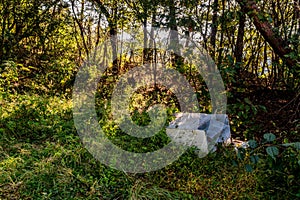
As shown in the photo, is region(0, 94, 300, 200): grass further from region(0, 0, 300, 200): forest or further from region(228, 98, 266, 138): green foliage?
region(228, 98, 266, 138): green foliage

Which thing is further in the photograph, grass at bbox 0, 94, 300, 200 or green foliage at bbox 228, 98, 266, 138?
green foliage at bbox 228, 98, 266, 138

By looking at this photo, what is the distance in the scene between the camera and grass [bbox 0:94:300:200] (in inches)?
74.4

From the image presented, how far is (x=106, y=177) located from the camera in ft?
6.72

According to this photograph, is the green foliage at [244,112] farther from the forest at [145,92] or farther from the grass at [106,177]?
the grass at [106,177]

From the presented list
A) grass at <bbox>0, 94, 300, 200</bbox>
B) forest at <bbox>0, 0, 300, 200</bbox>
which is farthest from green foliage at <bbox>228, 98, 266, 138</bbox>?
grass at <bbox>0, 94, 300, 200</bbox>

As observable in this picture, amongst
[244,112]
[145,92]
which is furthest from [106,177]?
[145,92]

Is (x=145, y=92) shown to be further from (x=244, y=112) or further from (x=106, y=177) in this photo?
(x=106, y=177)

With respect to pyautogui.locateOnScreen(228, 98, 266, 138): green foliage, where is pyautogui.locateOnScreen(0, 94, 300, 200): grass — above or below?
below

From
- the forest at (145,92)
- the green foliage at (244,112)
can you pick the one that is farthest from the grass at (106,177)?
the green foliage at (244,112)

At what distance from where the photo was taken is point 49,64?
459 centimetres

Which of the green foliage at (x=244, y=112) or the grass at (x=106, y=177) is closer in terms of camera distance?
the grass at (x=106, y=177)

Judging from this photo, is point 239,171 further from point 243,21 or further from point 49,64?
point 49,64

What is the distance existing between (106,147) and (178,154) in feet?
1.87

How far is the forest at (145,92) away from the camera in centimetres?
198
